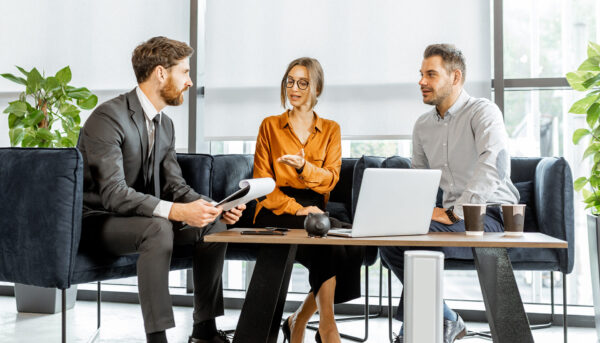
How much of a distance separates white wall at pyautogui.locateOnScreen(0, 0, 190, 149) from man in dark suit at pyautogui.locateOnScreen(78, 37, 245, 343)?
123 cm

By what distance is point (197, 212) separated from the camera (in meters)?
2.05

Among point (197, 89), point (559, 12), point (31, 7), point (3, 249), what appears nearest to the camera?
point (3, 249)

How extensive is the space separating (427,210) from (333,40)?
208 centimetres

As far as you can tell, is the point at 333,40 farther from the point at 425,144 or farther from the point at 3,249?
the point at 3,249

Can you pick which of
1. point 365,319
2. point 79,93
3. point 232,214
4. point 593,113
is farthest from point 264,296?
point 79,93

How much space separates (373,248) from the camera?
2719mm

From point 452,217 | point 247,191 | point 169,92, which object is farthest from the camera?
point 169,92

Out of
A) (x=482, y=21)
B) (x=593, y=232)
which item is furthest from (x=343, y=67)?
(x=593, y=232)

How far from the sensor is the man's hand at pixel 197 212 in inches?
80.4

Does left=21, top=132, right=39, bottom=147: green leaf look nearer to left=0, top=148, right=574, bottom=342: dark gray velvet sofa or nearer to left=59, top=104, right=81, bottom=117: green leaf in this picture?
left=59, top=104, right=81, bottom=117: green leaf

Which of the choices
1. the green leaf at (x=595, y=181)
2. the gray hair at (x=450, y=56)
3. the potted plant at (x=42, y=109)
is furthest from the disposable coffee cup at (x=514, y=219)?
the potted plant at (x=42, y=109)

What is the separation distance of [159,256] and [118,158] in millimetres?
449

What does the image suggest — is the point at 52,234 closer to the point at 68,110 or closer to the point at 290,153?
the point at 290,153

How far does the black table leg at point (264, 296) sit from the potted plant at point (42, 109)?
198 centimetres
